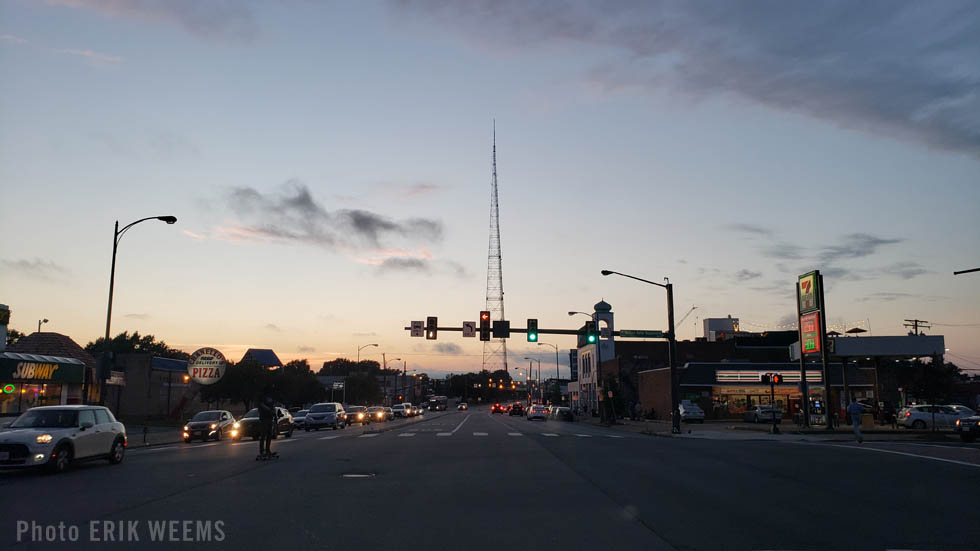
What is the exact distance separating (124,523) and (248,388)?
226 ft

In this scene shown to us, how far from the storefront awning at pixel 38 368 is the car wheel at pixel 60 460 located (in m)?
26.8

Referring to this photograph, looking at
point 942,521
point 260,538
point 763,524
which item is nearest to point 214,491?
point 260,538

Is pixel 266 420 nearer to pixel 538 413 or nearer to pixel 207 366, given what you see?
pixel 207 366

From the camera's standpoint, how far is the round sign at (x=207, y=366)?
159ft

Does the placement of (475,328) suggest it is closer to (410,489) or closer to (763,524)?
(410,489)

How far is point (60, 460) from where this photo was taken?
1705cm

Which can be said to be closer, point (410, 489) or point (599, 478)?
point (410, 489)

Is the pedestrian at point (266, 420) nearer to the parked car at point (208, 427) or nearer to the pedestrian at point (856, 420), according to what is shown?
the parked car at point (208, 427)

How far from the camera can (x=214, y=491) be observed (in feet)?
43.6

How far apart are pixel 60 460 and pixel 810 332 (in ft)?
130

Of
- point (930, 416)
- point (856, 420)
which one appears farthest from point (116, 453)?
point (930, 416)

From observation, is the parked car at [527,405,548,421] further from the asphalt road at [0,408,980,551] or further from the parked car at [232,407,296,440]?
the asphalt road at [0,408,980,551]

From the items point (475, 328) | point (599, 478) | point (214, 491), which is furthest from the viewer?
point (475, 328)

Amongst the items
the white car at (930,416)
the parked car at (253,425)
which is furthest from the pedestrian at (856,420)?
the parked car at (253,425)
